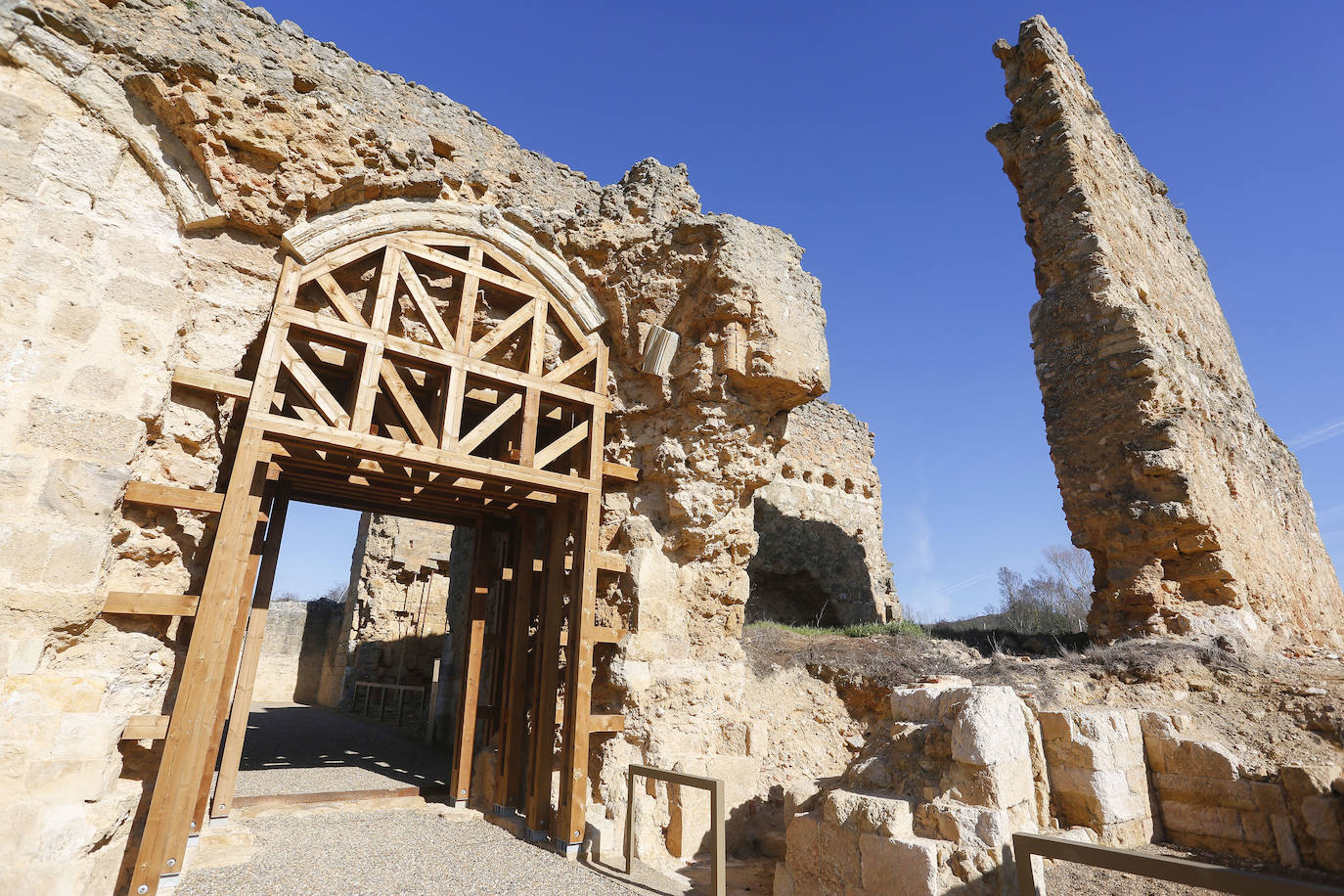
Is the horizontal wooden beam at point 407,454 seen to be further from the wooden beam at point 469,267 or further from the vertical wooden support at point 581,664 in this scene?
the wooden beam at point 469,267

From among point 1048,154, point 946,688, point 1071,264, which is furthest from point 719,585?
point 1048,154

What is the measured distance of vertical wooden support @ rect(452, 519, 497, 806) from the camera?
21.3 ft

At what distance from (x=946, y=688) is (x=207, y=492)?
5152 millimetres

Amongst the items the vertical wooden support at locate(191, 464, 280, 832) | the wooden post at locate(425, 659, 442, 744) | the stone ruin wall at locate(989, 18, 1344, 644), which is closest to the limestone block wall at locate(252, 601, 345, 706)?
the wooden post at locate(425, 659, 442, 744)

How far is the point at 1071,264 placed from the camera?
9.03 m

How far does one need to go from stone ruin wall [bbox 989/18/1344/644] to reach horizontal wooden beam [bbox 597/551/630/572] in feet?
19.2

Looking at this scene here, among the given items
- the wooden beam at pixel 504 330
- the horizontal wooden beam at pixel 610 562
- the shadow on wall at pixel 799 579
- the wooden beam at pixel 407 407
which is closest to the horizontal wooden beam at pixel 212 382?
the wooden beam at pixel 407 407

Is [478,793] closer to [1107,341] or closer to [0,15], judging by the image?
[0,15]

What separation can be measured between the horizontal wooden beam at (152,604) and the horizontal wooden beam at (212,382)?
1365 millimetres

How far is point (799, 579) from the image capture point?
513 inches

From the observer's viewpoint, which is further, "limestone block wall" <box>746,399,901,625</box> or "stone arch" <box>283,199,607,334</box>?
"limestone block wall" <box>746,399,901,625</box>

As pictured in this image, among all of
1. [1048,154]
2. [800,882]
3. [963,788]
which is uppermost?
[1048,154]

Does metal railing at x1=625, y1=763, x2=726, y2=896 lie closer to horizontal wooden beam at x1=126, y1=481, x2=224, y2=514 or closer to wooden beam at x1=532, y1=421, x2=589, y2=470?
wooden beam at x1=532, y1=421, x2=589, y2=470

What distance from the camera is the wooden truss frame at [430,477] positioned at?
4395 millimetres
